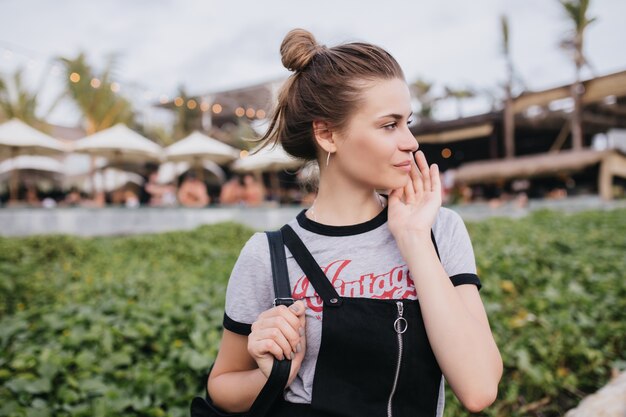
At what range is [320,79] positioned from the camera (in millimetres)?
1517

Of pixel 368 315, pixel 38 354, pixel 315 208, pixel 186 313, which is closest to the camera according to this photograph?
pixel 368 315

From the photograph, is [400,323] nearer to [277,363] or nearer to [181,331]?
[277,363]

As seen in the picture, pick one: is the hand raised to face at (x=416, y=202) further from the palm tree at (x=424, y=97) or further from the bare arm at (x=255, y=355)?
the palm tree at (x=424, y=97)

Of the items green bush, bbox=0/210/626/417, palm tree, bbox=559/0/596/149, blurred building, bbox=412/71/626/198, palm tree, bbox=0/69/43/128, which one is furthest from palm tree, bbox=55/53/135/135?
palm tree, bbox=559/0/596/149

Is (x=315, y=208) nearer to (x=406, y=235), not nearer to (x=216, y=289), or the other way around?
(x=406, y=235)

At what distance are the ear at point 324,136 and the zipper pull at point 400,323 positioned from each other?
0.57 metres

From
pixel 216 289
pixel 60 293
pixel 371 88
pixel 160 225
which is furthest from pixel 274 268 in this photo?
pixel 160 225

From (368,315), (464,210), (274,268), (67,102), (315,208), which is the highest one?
(67,102)

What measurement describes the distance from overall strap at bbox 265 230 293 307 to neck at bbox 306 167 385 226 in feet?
0.63

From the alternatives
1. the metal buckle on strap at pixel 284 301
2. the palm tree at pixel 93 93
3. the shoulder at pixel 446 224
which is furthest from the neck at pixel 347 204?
the palm tree at pixel 93 93

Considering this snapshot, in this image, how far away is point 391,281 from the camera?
1375 millimetres

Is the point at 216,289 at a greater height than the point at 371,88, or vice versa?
the point at 371,88

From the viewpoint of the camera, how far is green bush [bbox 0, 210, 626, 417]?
7.45 ft

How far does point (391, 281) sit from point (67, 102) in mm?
25016
